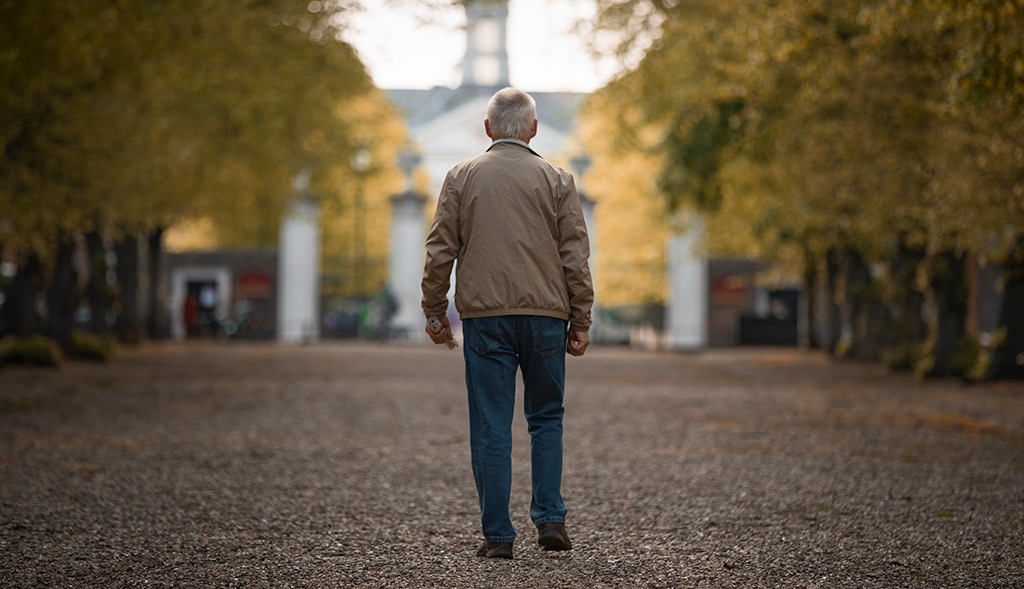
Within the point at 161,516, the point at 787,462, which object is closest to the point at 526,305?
the point at 161,516

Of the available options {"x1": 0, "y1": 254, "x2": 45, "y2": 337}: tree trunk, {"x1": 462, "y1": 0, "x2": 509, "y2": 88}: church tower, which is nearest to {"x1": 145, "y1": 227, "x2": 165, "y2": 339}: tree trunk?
{"x1": 0, "y1": 254, "x2": 45, "y2": 337}: tree trunk

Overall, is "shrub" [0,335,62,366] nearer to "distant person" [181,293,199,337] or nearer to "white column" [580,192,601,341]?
"white column" [580,192,601,341]

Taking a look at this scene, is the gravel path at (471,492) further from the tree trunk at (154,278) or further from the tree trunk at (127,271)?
the tree trunk at (154,278)

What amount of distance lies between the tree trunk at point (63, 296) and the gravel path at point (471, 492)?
776 cm

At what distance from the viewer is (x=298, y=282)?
46438 mm

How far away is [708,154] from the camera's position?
27.3 m

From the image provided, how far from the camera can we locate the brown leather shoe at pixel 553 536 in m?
6.39

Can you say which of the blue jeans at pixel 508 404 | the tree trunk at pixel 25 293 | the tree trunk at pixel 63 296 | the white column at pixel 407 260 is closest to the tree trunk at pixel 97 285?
the tree trunk at pixel 63 296

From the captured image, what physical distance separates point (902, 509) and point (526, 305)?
9.20 feet

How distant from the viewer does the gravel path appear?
6023 mm

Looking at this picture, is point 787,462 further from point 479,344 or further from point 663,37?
point 663,37

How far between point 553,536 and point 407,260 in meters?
40.6

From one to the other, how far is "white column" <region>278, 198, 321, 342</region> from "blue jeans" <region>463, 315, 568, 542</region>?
132 ft

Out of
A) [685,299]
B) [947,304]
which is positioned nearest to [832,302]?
[685,299]
